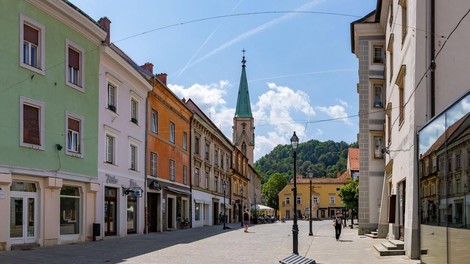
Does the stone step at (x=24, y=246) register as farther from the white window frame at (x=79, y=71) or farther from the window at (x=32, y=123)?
the white window frame at (x=79, y=71)

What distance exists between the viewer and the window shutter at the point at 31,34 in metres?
20.1

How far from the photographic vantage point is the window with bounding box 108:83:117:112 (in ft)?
91.2

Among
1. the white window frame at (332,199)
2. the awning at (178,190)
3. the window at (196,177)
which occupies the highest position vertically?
the window at (196,177)

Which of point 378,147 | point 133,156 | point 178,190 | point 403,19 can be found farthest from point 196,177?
point 403,19

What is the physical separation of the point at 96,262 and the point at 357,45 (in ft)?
75.7

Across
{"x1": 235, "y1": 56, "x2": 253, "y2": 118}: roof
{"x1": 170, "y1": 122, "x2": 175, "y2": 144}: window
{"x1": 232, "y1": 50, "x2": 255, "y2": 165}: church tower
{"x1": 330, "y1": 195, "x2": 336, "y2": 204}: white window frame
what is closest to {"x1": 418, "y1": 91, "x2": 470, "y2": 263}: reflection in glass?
{"x1": 170, "y1": 122, "x2": 175, "y2": 144}: window

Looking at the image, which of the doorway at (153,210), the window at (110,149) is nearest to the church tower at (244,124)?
the doorway at (153,210)

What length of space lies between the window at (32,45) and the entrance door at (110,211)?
859 centimetres

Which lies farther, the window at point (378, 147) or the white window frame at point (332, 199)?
the white window frame at point (332, 199)

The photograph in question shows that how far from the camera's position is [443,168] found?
→ 12227 mm

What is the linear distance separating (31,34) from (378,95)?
65.1ft

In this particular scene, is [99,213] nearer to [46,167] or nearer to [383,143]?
[46,167]

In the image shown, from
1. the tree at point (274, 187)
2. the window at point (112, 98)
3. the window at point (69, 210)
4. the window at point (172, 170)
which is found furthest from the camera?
the tree at point (274, 187)

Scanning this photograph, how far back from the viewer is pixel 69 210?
921 inches
